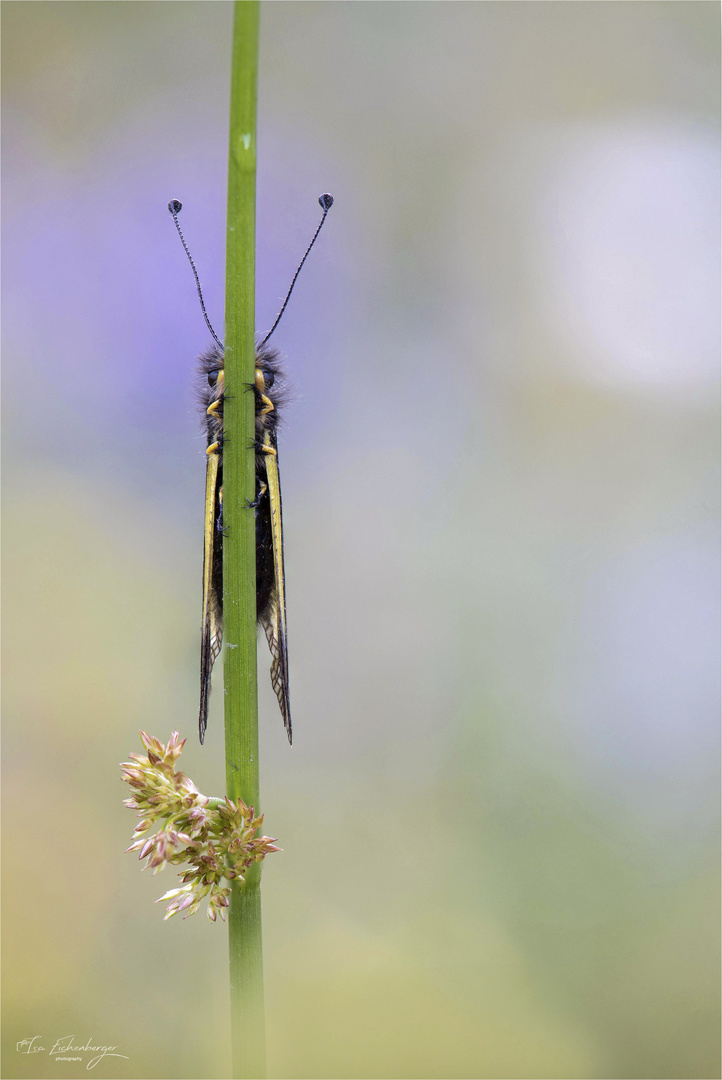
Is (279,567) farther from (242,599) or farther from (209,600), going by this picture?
(242,599)

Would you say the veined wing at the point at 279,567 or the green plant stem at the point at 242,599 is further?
the veined wing at the point at 279,567

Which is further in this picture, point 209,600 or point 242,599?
point 209,600

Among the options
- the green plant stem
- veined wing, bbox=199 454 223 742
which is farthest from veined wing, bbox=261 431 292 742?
the green plant stem

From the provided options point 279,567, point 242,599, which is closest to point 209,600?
point 279,567

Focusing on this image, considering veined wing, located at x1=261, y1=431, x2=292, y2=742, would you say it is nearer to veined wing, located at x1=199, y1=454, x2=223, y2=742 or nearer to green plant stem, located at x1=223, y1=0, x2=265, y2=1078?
veined wing, located at x1=199, y1=454, x2=223, y2=742

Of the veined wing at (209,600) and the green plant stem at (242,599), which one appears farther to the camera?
the veined wing at (209,600)

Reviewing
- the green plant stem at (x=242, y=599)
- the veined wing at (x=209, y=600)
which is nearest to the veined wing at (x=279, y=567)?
the veined wing at (x=209, y=600)

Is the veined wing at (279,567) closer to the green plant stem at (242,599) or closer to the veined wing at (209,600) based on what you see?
the veined wing at (209,600)
